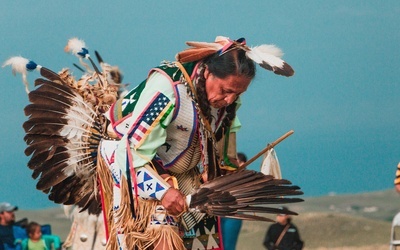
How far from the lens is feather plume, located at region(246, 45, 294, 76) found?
5.02 m

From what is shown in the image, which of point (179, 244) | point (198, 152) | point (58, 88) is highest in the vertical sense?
point (58, 88)

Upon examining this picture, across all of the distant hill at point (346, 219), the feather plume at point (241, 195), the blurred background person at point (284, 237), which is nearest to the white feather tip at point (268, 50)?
the feather plume at point (241, 195)

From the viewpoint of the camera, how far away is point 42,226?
893 cm

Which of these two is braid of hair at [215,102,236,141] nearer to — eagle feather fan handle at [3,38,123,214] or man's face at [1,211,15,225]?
eagle feather fan handle at [3,38,123,214]

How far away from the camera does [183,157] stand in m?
5.21

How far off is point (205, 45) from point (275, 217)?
12.8ft

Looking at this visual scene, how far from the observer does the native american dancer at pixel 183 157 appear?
501cm

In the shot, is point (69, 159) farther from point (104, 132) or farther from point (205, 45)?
point (205, 45)

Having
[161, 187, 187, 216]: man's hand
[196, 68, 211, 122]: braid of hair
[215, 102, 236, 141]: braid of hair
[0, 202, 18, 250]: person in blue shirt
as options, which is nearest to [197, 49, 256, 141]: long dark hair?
[196, 68, 211, 122]: braid of hair

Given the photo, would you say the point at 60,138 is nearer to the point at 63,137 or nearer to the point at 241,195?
the point at 63,137

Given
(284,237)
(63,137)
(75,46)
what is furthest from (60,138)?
(284,237)

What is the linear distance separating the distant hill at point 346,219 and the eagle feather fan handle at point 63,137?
2.88 metres

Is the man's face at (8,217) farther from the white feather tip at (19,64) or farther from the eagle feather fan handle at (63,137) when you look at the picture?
the eagle feather fan handle at (63,137)

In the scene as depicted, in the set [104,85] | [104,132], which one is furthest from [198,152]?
[104,85]
